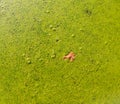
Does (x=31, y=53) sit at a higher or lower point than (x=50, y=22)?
lower

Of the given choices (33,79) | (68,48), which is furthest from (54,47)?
(33,79)

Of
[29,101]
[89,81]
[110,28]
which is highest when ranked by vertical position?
[110,28]

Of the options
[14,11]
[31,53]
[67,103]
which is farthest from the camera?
[14,11]

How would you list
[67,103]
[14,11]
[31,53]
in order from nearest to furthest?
[67,103]
[31,53]
[14,11]

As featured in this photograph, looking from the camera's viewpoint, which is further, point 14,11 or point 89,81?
point 14,11

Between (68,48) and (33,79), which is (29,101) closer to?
(33,79)

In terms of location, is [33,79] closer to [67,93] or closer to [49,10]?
[67,93]

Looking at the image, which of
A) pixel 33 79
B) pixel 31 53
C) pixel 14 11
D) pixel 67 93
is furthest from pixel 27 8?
pixel 67 93
